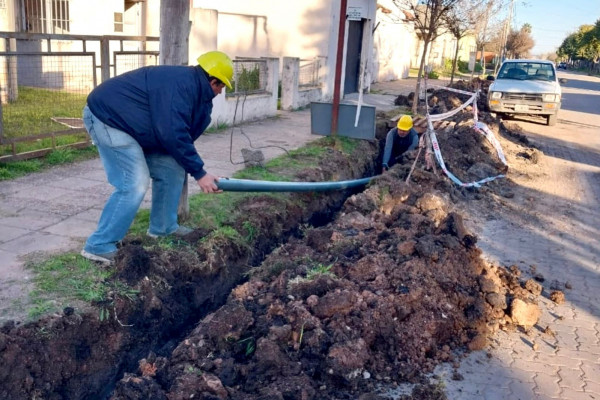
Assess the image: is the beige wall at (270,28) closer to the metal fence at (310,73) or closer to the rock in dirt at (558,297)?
the metal fence at (310,73)

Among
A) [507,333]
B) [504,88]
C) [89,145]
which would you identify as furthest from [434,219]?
[504,88]

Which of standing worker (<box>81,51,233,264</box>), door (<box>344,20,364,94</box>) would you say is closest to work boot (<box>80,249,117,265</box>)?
standing worker (<box>81,51,233,264</box>)

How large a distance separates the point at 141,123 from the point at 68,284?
4.38ft

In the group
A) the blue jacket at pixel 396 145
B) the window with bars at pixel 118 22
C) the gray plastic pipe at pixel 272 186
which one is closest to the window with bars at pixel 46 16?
the window with bars at pixel 118 22

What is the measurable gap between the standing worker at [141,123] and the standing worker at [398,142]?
5021 millimetres

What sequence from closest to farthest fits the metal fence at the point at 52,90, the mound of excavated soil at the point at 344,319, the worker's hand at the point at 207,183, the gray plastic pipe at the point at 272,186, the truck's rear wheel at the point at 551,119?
the mound of excavated soil at the point at 344,319, the worker's hand at the point at 207,183, the gray plastic pipe at the point at 272,186, the metal fence at the point at 52,90, the truck's rear wheel at the point at 551,119

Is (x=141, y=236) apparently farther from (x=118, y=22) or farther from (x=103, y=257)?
(x=118, y=22)

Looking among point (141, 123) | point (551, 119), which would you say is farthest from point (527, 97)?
point (141, 123)

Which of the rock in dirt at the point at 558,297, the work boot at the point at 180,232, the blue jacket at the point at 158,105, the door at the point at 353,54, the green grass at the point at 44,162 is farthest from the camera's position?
the door at the point at 353,54

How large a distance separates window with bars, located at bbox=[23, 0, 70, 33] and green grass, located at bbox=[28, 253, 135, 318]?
1249cm

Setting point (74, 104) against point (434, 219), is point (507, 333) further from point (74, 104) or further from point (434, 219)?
point (74, 104)

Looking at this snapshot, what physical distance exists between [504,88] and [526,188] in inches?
318

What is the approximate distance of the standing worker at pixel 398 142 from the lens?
9.27 m

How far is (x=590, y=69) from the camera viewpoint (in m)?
83.1
